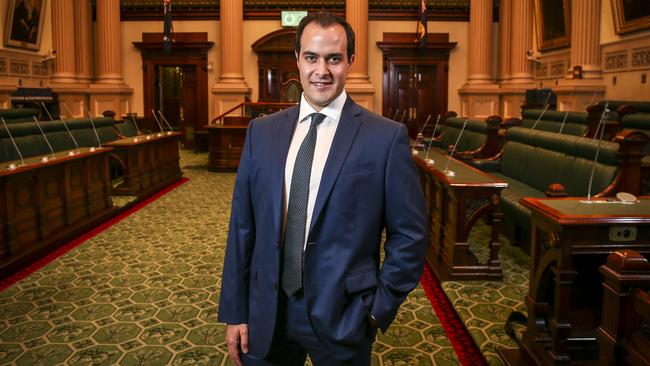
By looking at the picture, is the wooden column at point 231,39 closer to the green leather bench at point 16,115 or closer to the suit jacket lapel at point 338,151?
the green leather bench at point 16,115

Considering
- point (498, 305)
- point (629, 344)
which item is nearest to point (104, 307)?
point (498, 305)

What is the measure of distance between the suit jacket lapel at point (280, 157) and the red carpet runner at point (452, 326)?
6.91 feet

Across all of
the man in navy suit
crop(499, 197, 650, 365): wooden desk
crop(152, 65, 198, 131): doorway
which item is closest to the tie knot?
the man in navy suit

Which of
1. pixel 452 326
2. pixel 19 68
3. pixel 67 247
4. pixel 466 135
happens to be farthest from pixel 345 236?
pixel 19 68

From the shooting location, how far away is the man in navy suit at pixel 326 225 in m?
1.75

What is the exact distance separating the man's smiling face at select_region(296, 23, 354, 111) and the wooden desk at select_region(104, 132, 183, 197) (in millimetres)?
7358

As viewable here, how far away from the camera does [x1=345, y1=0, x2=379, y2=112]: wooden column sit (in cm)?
1452

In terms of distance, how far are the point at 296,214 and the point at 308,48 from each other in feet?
1.60

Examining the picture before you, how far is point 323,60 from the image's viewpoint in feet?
5.76

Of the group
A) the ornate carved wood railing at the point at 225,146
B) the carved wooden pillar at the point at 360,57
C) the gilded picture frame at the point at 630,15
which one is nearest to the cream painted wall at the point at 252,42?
the carved wooden pillar at the point at 360,57

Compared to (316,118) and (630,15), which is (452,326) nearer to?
(316,118)

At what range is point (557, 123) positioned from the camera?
901cm

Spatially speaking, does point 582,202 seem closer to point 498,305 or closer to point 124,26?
point 498,305

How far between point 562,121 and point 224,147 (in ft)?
20.9
